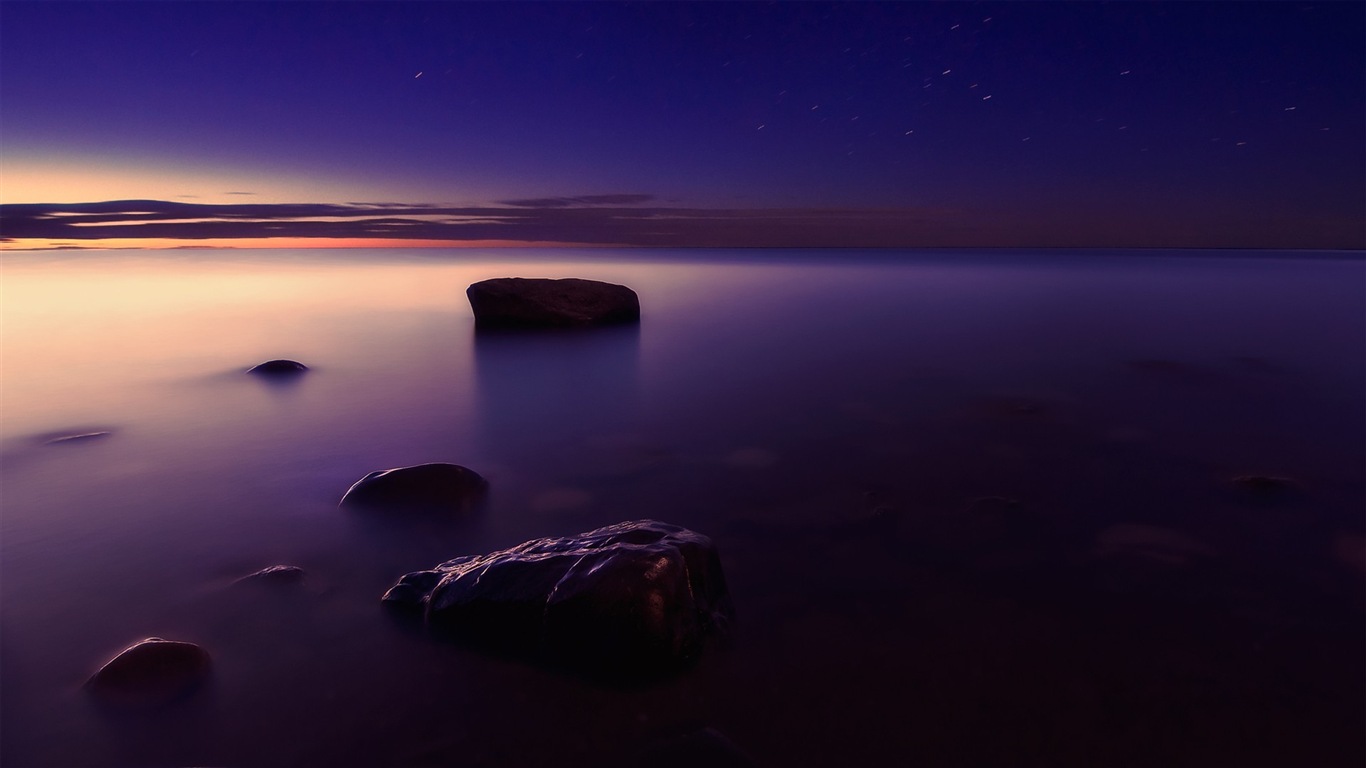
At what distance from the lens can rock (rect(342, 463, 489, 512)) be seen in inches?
227

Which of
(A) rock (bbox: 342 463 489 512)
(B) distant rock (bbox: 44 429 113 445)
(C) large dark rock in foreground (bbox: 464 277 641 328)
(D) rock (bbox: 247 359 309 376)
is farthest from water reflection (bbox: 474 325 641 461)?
(B) distant rock (bbox: 44 429 113 445)

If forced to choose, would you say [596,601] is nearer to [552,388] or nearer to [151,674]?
[151,674]

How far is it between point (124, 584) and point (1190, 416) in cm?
1160

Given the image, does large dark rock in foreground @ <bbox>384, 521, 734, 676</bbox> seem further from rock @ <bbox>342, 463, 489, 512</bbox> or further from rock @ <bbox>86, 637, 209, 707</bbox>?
rock @ <bbox>342, 463, 489, 512</bbox>

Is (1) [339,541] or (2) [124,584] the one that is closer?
(2) [124,584]

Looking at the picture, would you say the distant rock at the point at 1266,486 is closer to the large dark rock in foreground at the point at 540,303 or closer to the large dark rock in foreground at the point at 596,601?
the large dark rock in foreground at the point at 596,601

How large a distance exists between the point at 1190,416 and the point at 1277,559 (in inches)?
198

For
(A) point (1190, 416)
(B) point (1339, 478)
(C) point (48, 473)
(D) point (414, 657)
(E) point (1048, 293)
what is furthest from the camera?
(E) point (1048, 293)

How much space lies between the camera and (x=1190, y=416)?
359 inches

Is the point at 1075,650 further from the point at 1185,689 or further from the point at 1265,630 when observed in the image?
the point at 1265,630

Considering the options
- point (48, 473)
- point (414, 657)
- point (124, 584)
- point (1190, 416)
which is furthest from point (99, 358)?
point (1190, 416)

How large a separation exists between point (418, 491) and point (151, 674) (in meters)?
2.43

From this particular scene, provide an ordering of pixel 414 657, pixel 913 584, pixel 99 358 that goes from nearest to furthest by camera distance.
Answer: pixel 414 657 → pixel 913 584 → pixel 99 358

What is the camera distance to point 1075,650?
3883mm
